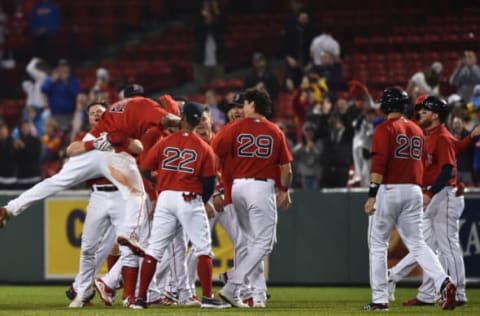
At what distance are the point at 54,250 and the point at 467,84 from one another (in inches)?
271

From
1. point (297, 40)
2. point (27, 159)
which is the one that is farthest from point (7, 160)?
point (297, 40)

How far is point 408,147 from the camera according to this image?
40.5 ft

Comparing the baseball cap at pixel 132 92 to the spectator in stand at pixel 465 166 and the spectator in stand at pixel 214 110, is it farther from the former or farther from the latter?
the spectator in stand at pixel 214 110

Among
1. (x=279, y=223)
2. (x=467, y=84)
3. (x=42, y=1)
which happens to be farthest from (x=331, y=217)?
(x=42, y=1)

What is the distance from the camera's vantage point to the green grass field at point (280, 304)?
1203 cm

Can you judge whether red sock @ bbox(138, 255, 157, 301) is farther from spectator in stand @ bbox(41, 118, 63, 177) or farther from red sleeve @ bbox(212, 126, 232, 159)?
spectator in stand @ bbox(41, 118, 63, 177)

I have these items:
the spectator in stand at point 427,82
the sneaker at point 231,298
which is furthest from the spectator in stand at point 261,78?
the sneaker at point 231,298

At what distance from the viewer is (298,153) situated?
736 inches

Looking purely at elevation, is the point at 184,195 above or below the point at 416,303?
above

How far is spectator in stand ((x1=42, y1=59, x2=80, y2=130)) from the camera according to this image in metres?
22.8

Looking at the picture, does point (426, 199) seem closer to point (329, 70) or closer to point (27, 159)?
point (329, 70)

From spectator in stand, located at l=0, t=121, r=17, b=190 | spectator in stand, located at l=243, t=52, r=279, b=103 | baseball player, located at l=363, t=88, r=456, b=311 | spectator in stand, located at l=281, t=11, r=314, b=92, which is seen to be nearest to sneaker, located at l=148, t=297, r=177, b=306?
baseball player, located at l=363, t=88, r=456, b=311

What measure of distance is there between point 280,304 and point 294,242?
3.94 m

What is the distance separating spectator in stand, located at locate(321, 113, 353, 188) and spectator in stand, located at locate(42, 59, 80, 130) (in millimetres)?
6120
